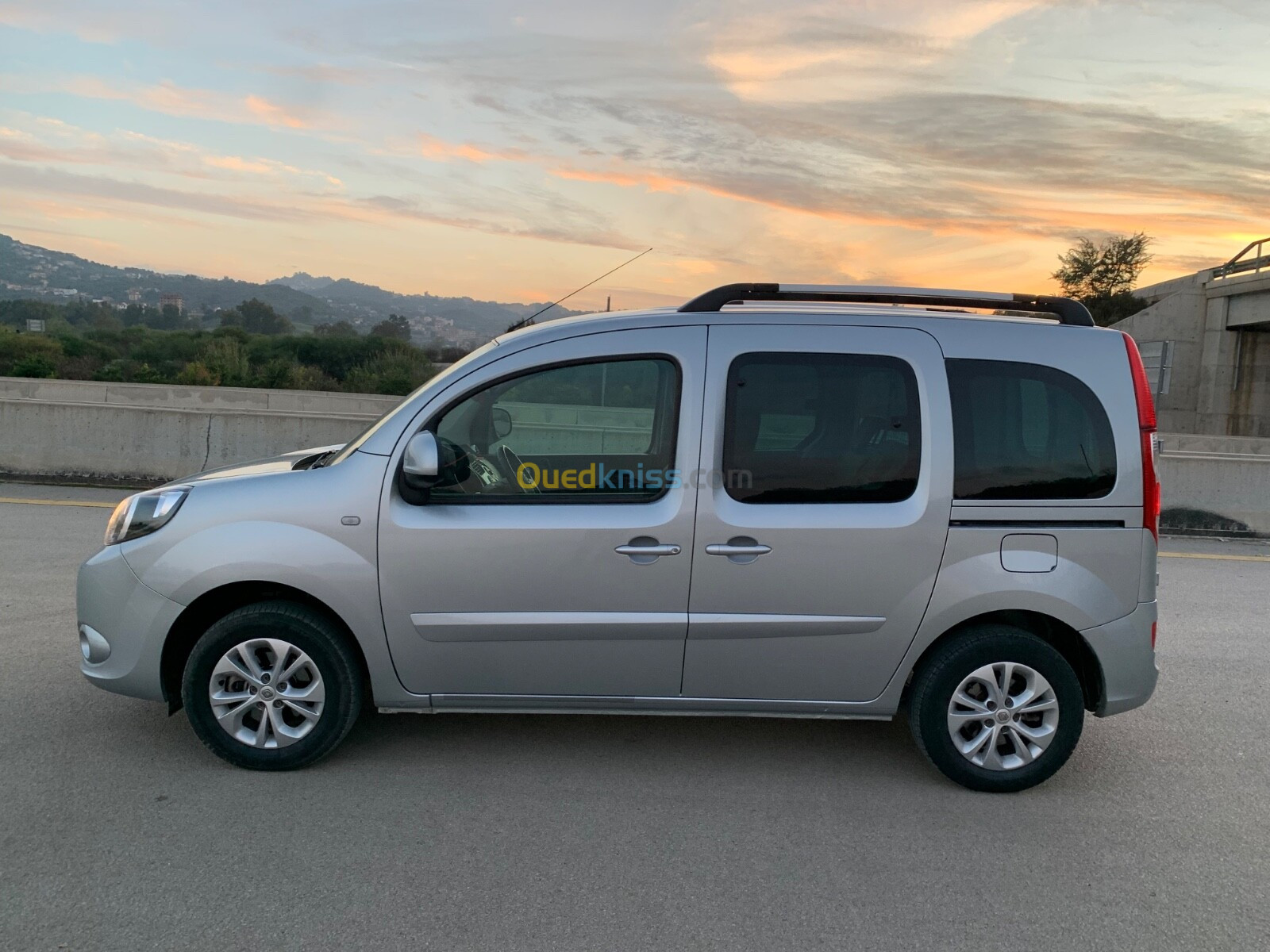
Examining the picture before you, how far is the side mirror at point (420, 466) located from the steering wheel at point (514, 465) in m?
0.29

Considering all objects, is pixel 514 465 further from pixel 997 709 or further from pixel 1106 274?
pixel 1106 274

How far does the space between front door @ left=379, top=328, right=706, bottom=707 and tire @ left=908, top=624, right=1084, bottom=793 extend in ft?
3.56

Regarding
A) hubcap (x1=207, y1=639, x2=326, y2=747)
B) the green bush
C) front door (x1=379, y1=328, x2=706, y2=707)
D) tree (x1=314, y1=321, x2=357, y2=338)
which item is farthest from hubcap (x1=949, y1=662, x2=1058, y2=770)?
tree (x1=314, y1=321, x2=357, y2=338)

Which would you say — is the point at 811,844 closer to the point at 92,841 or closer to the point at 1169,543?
the point at 92,841

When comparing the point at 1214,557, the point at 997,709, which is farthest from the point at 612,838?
the point at 1214,557

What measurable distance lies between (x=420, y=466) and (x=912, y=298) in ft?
7.35

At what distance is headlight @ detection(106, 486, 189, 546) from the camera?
411 cm

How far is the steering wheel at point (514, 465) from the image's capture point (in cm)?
408

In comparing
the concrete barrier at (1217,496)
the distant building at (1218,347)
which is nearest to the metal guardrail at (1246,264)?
the distant building at (1218,347)

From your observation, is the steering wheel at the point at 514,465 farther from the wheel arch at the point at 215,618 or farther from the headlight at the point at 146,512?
the headlight at the point at 146,512

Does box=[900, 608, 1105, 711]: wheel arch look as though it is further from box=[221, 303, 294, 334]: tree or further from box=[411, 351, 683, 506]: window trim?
box=[221, 303, 294, 334]: tree

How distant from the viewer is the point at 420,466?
391cm

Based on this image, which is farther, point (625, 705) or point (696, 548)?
point (625, 705)

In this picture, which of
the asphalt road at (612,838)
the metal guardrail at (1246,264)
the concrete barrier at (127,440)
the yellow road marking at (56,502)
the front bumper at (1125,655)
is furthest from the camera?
the metal guardrail at (1246,264)
